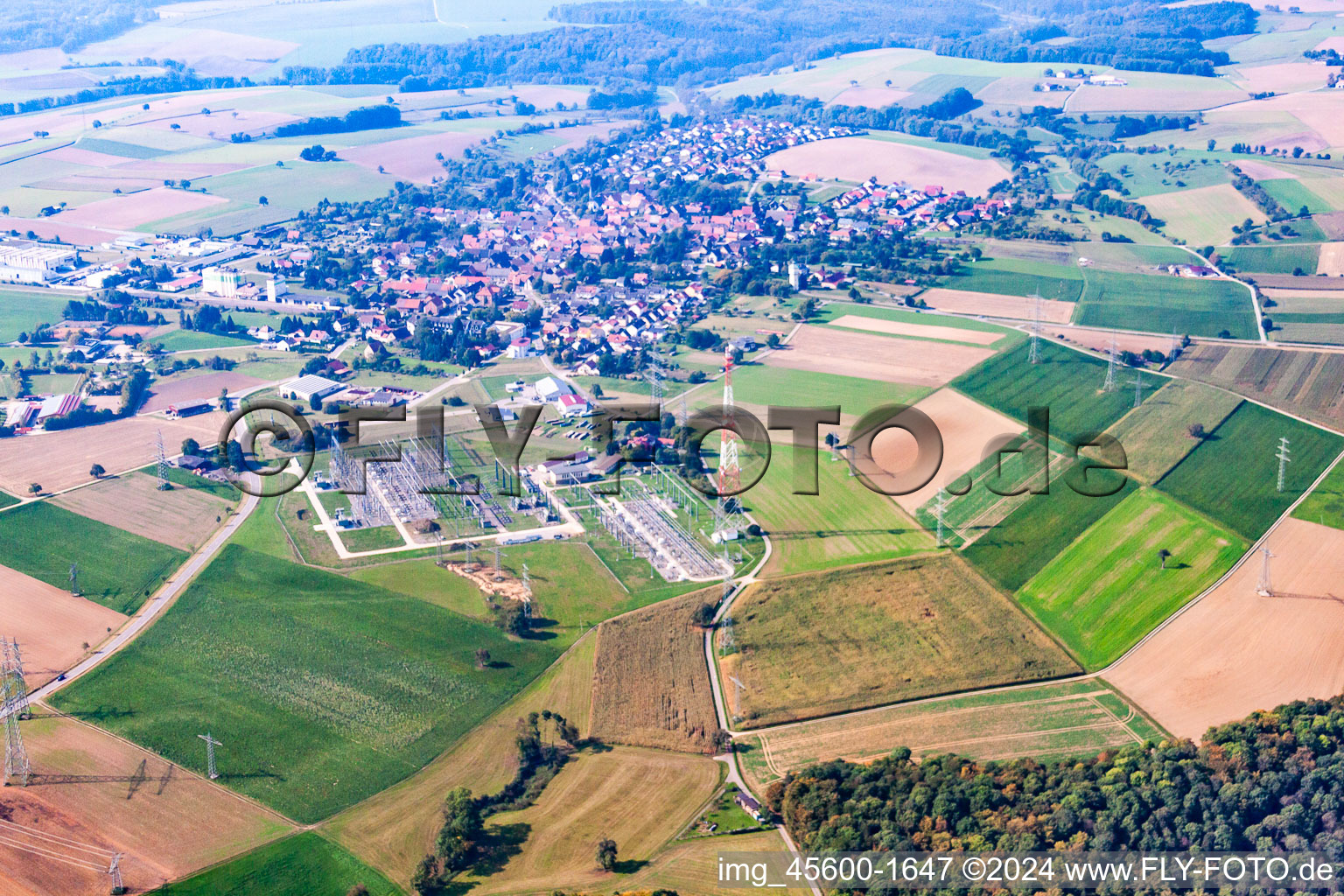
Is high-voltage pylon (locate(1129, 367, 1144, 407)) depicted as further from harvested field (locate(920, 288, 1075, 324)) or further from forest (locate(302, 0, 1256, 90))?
forest (locate(302, 0, 1256, 90))

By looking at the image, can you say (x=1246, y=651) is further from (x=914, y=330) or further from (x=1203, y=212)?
(x=1203, y=212)

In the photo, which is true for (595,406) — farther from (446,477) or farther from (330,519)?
(330,519)

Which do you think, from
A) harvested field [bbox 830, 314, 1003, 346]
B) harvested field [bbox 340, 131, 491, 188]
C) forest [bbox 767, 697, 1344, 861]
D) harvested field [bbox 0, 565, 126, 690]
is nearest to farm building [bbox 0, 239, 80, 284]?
harvested field [bbox 340, 131, 491, 188]

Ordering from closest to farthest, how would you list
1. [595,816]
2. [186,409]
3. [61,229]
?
[595,816], [186,409], [61,229]

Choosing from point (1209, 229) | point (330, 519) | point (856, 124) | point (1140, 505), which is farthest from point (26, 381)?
point (856, 124)

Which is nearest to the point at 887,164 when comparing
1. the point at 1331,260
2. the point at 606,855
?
the point at 1331,260

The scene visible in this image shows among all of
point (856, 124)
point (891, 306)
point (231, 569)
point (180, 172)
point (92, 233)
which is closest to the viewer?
point (231, 569)
